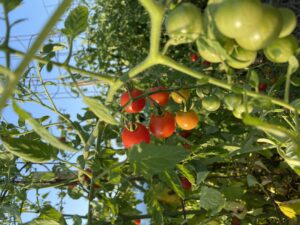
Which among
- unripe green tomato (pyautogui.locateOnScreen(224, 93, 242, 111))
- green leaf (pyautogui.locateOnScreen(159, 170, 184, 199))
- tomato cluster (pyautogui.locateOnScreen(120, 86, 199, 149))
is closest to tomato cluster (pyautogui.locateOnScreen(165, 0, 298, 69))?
unripe green tomato (pyautogui.locateOnScreen(224, 93, 242, 111))

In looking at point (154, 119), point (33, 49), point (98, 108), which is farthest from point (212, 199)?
point (33, 49)

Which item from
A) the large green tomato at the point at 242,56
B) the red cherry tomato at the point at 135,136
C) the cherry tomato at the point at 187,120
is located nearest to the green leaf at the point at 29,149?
the red cherry tomato at the point at 135,136

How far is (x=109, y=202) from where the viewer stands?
1.06 meters

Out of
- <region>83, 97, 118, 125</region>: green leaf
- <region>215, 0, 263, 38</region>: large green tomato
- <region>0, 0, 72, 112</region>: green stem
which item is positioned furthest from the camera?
<region>83, 97, 118, 125</region>: green leaf

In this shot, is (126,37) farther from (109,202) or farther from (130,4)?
(109,202)

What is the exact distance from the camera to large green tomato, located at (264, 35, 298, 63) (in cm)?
54

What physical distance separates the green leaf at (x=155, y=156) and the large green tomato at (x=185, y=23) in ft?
0.65

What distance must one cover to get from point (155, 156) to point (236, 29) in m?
0.27

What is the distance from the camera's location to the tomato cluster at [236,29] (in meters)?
0.46

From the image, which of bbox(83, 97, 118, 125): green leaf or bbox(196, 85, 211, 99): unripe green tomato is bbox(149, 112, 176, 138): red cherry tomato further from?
bbox(83, 97, 118, 125): green leaf

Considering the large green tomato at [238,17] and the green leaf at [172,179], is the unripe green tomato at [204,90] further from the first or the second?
the large green tomato at [238,17]

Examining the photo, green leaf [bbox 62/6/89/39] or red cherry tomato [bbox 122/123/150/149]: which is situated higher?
green leaf [bbox 62/6/89/39]

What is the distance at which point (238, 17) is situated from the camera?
17.8 inches

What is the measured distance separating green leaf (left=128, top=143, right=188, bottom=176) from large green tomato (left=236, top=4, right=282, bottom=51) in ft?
0.75
